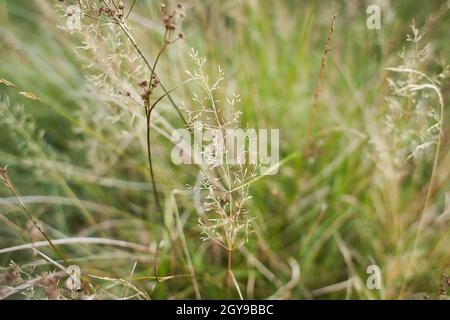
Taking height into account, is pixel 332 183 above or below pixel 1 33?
below

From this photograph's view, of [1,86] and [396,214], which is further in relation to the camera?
[1,86]

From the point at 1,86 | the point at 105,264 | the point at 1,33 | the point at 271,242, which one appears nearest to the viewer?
the point at 105,264

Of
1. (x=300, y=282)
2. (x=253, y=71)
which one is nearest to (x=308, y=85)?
(x=253, y=71)
